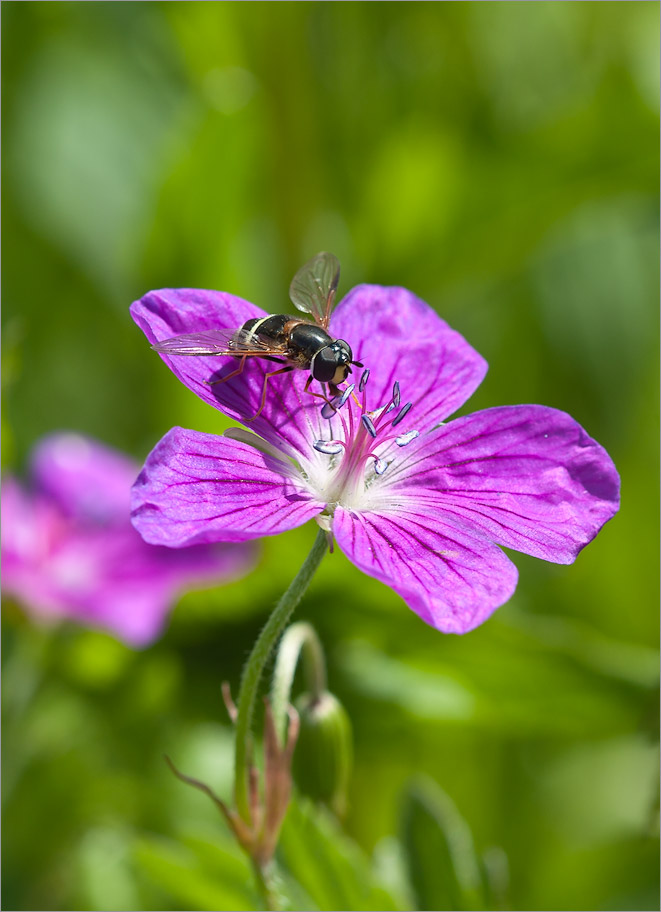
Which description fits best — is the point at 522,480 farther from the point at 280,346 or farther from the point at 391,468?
the point at 280,346

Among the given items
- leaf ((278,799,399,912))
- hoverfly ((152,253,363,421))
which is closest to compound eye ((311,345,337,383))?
hoverfly ((152,253,363,421))

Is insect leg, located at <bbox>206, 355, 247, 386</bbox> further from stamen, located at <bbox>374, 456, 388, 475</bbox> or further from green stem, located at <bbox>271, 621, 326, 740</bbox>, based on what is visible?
green stem, located at <bbox>271, 621, 326, 740</bbox>

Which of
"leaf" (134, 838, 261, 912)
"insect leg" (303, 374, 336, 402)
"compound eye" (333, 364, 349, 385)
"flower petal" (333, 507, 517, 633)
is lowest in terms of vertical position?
"leaf" (134, 838, 261, 912)

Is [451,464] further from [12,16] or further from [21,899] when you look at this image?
[12,16]

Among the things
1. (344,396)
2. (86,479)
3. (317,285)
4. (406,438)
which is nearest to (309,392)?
(344,396)

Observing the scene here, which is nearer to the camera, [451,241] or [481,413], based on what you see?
[481,413]

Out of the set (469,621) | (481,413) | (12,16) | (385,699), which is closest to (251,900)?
(385,699)
